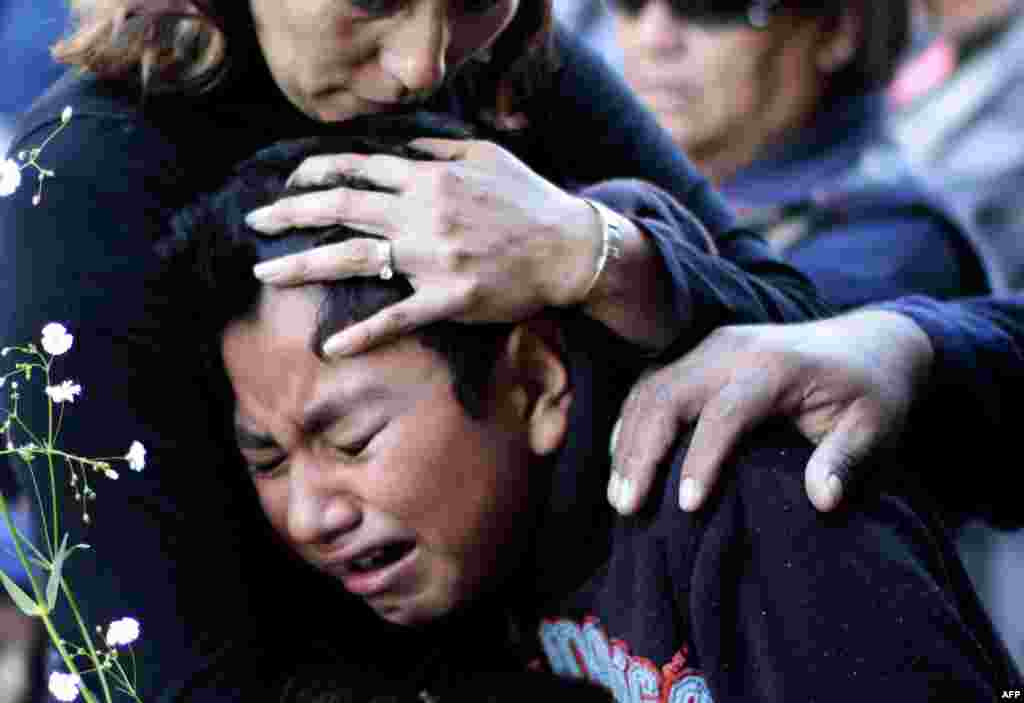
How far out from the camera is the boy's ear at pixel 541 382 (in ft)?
7.23

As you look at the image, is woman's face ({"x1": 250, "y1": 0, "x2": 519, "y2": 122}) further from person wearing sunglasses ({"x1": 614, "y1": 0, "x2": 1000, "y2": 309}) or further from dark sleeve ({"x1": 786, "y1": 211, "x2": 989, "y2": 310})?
person wearing sunglasses ({"x1": 614, "y1": 0, "x2": 1000, "y2": 309})

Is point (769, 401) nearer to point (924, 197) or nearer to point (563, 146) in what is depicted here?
point (563, 146)

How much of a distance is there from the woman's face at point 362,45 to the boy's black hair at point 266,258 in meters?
0.10

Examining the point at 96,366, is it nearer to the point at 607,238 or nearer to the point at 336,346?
the point at 336,346

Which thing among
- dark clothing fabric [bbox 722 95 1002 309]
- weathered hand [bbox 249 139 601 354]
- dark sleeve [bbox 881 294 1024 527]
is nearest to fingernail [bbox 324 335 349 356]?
weathered hand [bbox 249 139 601 354]

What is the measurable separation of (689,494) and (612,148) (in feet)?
2.68

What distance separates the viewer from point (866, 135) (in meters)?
4.13

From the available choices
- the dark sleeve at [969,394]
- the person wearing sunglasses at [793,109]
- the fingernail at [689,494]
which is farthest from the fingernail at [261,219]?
the person wearing sunglasses at [793,109]

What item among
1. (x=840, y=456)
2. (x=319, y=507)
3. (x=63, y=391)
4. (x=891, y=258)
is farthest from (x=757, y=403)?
(x=891, y=258)

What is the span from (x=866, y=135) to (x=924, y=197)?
0.29 metres

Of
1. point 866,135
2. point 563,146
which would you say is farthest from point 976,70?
point 563,146

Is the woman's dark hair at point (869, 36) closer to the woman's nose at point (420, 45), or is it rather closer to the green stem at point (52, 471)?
the woman's nose at point (420, 45)

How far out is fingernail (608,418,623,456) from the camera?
2146mm

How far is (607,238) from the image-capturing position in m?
2.03
